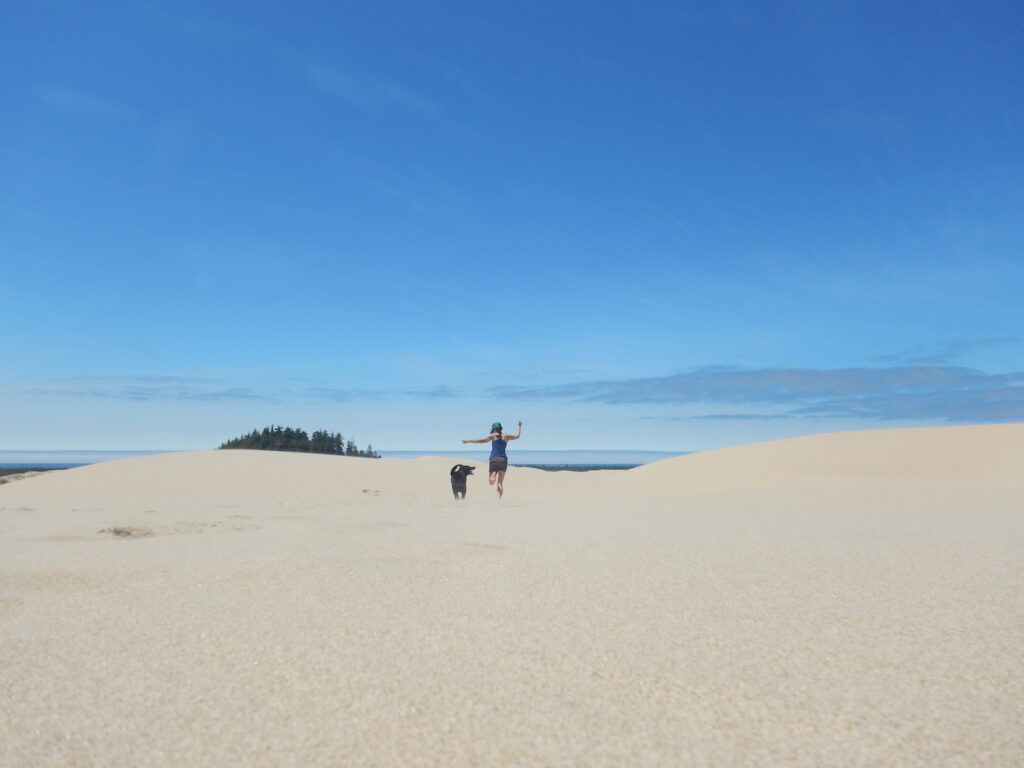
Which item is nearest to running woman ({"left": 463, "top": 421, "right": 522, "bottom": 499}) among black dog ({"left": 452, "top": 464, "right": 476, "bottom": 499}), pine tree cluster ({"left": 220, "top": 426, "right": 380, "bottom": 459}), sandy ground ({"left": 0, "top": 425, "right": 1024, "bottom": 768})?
black dog ({"left": 452, "top": 464, "right": 476, "bottom": 499})

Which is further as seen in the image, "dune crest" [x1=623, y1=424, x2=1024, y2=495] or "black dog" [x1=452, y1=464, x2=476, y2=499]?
"dune crest" [x1=623, y1=424, x2=1024, y2=495]

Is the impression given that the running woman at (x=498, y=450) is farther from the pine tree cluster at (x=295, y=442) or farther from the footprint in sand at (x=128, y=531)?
the pine tree cluster at (x=295, y=442)

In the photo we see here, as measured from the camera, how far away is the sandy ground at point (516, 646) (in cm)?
206

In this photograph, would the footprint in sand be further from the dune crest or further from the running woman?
the dune crest

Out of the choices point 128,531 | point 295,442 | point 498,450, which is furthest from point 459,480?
point 295,442

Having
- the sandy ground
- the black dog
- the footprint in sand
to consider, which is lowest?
the sandy ground

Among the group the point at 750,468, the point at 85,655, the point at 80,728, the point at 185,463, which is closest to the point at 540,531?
the point at 85,655

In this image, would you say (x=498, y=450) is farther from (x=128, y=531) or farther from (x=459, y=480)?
(x=128, y=531)

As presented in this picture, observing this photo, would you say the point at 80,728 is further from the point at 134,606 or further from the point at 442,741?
the point at 134,606

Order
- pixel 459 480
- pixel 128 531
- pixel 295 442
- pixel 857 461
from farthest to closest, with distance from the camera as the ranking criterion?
1. pixel 295 442
2. pixel 857 461
3. pixel 459 480
4. pixel 128 531

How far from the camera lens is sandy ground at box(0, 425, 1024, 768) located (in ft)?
Answer: 6.77

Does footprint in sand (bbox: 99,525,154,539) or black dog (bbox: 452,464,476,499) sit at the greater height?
black dog (bbox: 452,464,476,499)

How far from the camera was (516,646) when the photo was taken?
9.47ft

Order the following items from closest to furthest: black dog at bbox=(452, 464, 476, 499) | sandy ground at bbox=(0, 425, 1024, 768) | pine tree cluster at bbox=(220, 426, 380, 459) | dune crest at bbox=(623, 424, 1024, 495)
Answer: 1. sandy ground at bbox=(0, 425, 1024, 768)
2. black dog at bbox=(452, 464, 476, 499)
3. dune crest at bbox=(623, 424, 1024, 495)
4. pine tree cluster at bbox=(220, 426, 380, 459)
